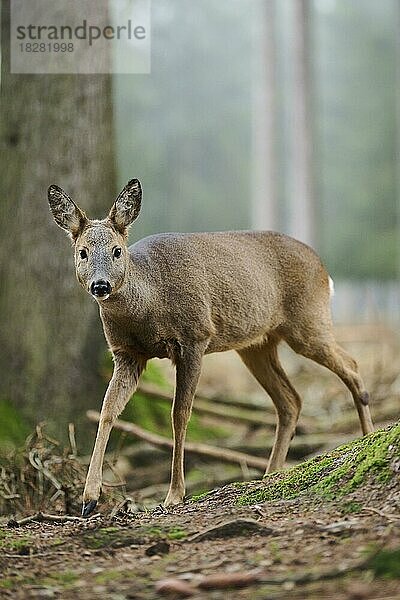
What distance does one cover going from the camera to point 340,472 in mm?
4996

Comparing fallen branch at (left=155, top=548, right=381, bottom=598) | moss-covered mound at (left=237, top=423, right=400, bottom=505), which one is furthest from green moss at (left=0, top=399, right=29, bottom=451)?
fallen branch at (left=155, top=548, right=381, bottom=598)

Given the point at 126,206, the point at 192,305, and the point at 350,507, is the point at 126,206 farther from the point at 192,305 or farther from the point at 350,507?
the point at 350,507

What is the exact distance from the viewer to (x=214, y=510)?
16.9 ft

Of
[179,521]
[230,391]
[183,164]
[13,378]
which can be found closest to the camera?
[179,521]

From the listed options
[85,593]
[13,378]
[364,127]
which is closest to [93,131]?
[13,378]

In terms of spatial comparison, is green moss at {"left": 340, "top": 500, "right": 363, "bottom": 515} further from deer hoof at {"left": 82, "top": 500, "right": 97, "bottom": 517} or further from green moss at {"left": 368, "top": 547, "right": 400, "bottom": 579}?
deer hoof at {"left": 82, "top": 500, "right": 97, "bottom": 517}

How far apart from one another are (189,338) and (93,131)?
345 centimetres

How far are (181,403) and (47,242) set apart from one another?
10.1 ft

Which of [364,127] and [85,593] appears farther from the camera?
[364,127]

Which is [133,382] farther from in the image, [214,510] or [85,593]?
[85,593]

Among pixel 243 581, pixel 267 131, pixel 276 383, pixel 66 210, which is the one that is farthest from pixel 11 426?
pixel 267 131

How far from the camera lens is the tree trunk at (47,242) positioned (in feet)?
28.9

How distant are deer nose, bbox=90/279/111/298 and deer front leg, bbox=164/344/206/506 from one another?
843 mm

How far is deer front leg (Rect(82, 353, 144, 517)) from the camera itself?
19.0ft
